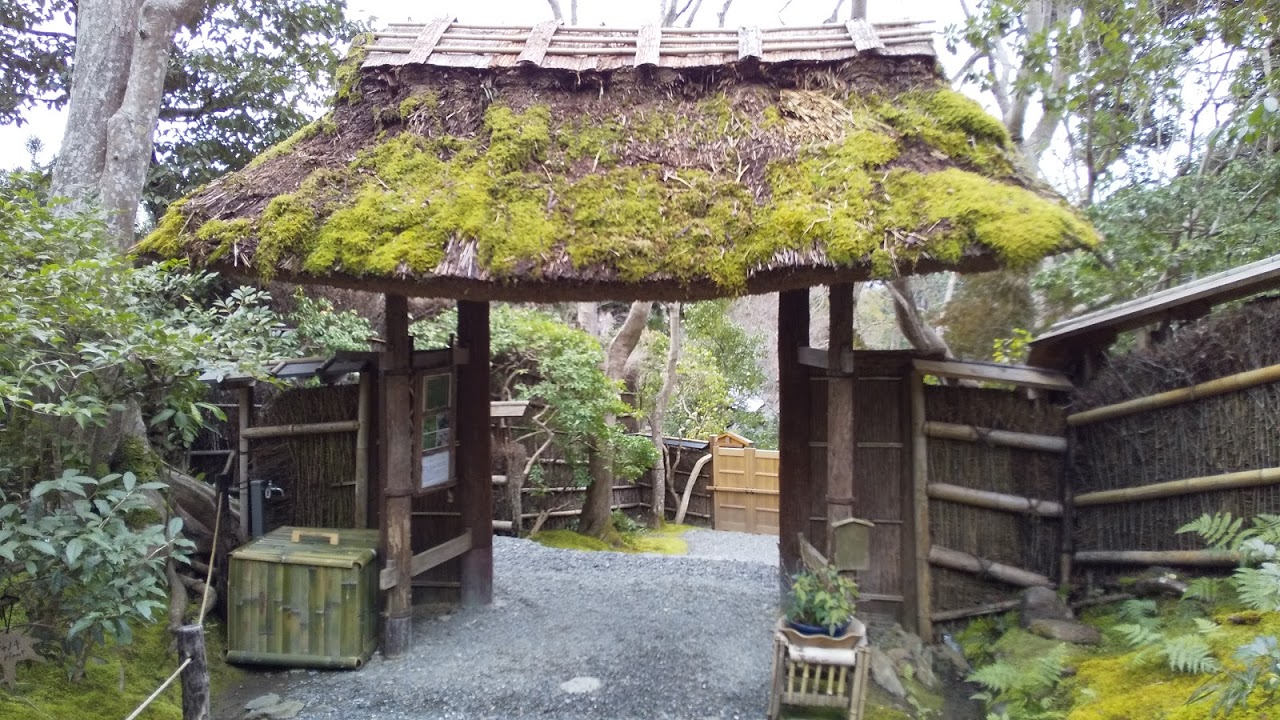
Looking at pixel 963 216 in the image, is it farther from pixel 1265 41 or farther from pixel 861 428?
pixel 1265 41

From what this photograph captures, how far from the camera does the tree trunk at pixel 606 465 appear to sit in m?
9.76

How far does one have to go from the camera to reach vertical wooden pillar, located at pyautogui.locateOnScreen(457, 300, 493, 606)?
18.4 feet

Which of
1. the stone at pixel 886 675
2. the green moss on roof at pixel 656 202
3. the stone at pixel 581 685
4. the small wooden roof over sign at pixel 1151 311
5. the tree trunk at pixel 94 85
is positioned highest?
the tree trunk at pixel 94 85

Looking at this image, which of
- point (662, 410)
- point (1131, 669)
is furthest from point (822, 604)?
point (662, 410)

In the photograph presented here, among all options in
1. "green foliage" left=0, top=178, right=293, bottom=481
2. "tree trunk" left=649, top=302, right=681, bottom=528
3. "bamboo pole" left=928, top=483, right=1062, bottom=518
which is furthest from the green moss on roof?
A: "tree trunk" left=649, top=302, right=681, bottom=528

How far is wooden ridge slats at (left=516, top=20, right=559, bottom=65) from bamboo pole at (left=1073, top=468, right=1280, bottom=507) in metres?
4.16

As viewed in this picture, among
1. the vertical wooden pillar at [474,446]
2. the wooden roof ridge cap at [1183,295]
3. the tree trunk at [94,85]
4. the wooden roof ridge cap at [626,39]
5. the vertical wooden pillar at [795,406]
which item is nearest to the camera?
the wooden roof ridge cap at [1183,295]

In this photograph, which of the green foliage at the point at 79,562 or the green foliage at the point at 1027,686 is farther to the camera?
the green foliage at the point at 1027,686

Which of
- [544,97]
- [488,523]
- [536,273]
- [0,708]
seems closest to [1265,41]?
[544,97]

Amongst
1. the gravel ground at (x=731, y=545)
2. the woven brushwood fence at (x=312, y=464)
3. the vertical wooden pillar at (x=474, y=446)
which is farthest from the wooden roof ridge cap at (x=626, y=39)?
the gravel ground at (x=731, y=545)

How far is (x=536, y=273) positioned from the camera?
3855 mm

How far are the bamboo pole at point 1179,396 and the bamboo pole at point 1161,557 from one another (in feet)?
2.50

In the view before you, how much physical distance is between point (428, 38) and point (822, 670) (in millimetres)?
4263

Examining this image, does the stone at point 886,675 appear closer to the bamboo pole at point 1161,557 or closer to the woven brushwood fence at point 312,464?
the bamboo pole at point 1161,557
